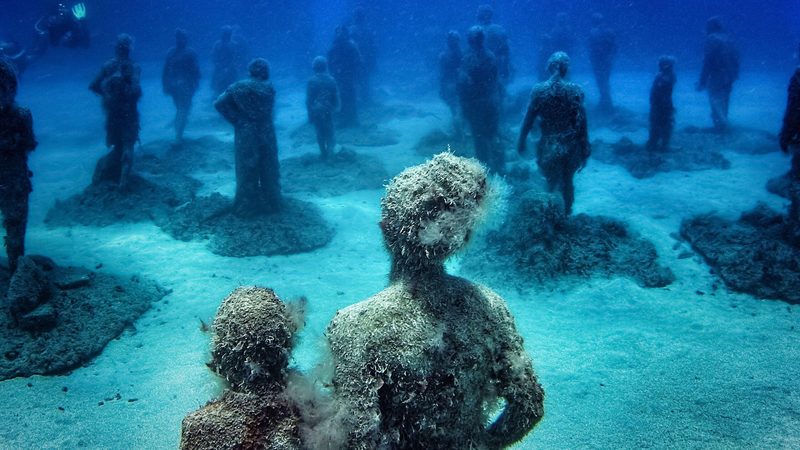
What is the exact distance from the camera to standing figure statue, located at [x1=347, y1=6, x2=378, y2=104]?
1997 centimetres

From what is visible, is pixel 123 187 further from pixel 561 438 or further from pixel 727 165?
pixel 727 165

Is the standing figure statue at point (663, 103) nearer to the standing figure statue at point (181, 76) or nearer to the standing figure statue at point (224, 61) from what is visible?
the standing figure statue at point (181, 76)

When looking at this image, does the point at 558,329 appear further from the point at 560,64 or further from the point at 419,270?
the point at 560,64

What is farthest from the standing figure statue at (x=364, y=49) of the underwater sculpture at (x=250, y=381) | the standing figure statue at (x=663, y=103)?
the underwater sculpture at (x=250, y=381)

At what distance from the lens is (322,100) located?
1253 cm

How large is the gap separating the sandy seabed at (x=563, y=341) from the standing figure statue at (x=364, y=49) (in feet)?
36.5

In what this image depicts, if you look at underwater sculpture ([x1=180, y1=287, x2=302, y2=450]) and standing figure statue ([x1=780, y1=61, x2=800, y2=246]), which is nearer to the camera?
underwater sculpture ([x1=180, y1=287, x2=302, y2=450])

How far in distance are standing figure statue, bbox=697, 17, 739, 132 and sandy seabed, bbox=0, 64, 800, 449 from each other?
5325mm

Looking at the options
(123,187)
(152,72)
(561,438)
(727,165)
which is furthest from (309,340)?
(152,72)

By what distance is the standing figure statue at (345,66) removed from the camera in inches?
651

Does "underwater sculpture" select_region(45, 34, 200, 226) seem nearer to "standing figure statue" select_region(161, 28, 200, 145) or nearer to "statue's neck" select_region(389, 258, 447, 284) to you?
"standing figure statue" select_region(161, 28, 200, 145)

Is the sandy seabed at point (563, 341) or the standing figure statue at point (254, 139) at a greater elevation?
the standing figure statue at point (254, 139)

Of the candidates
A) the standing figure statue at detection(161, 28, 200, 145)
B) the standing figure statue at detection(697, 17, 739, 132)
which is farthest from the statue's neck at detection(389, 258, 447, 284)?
the standing figure statue at detection(697, 17, 739, 132)

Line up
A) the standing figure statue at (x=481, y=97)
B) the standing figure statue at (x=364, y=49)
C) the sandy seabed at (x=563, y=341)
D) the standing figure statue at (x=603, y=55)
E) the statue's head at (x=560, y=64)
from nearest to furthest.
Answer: the sandy seabed at (x=563, y=341) → the statue's head at (x=560, y=64) → the standing figure statue at (x=481, y=97) → the standing figure statue at (x=603, y=55) → the standing figure statue at (x=364, y=49)
